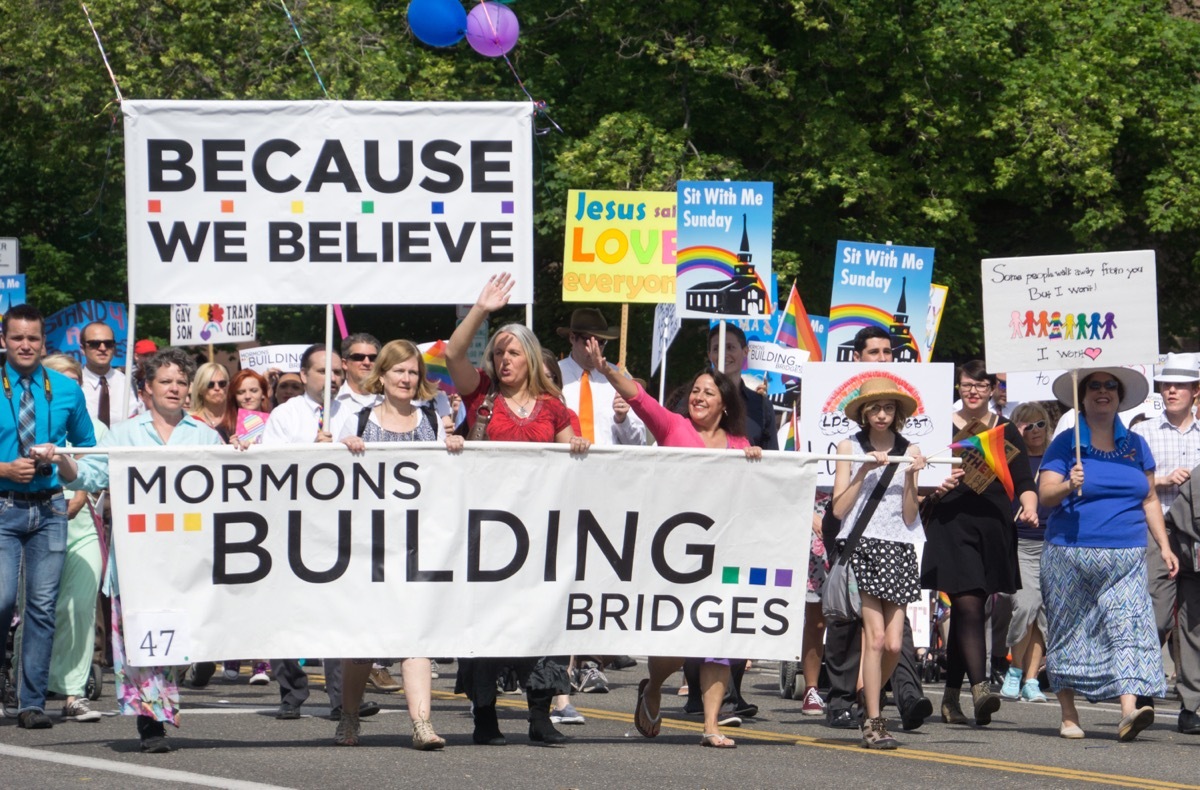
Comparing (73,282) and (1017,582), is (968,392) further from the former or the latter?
(73,282)

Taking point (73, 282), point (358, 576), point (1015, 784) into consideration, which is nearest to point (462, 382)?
point (358, 576)

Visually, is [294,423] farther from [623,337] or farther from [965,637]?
[965,637]

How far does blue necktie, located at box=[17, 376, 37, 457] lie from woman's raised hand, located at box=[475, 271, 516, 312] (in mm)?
2272

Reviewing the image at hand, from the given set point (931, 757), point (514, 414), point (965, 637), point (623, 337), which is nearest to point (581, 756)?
point (514, 414)

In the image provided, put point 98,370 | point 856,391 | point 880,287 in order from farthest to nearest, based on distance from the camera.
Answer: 1. point 880,287
2. point 98,370
3. point 856,391

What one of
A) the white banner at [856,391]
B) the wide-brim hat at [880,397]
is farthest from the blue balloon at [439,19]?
the wide-brim hat at [880,397]

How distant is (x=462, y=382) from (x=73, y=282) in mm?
29146

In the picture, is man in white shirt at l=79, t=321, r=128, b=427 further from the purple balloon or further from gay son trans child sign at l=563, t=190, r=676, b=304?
the purple balloon

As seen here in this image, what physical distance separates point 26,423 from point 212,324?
982 cm

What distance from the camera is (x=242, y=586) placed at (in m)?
8.97

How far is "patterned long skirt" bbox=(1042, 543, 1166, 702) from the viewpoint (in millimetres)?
10508

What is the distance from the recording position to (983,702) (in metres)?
10.9

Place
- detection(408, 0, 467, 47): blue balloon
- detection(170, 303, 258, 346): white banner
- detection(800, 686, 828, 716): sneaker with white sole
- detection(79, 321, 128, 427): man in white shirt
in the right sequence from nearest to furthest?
detection(800, 686, 828, 716): sneaker with white sole → detection(79, 321, 128, 427): man in white shirt → detection(408, 0, 467, 47): blue balloon → detection(170, 303, 258, 346): white banner

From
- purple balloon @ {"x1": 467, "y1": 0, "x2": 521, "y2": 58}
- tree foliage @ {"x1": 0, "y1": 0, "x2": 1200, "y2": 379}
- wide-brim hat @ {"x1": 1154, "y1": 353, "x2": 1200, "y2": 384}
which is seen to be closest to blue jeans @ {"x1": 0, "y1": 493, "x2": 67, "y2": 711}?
wide-brim hat @ {"x1": 1154, "y1": 353, "x2": 1200, "y2": 384}
